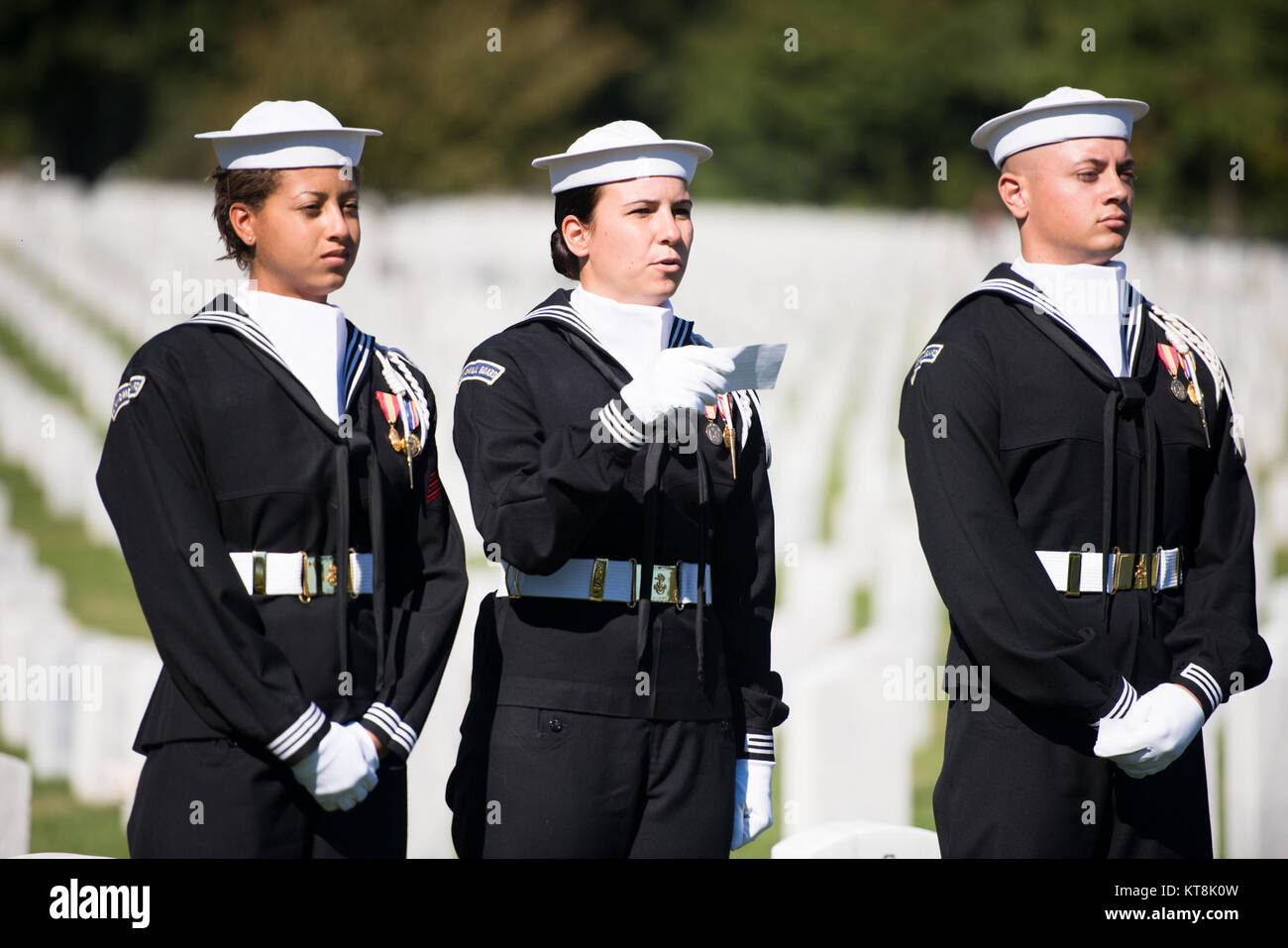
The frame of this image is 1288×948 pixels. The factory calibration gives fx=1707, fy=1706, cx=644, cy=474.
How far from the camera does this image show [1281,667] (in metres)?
6.56

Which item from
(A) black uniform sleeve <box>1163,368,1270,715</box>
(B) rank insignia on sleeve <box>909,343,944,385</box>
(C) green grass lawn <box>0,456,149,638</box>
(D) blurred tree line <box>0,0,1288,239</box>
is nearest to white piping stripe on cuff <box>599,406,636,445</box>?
(B) rank insignia on sleeve <box>909,343,944,385</box>

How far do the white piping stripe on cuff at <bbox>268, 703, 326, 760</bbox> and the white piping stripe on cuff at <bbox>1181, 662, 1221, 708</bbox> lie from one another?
6.56 ft

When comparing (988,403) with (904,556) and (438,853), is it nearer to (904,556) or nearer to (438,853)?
(438,853)

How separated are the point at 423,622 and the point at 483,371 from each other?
60 cm

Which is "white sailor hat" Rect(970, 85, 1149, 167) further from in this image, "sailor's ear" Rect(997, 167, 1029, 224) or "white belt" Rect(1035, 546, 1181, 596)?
"white belt" Rect(1035, 546, 1181, 596)

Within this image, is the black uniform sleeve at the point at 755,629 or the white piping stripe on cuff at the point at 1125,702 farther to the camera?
the black uniform sleeve at the point at 755,629

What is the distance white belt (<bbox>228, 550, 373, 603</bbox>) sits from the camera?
Result: 3.68 meters

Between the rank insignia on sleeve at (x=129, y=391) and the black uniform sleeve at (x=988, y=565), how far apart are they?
1.76 metres

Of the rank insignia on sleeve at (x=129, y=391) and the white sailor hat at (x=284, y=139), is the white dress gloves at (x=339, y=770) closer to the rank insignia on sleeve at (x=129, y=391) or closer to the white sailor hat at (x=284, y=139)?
the rank insignia on sleeve at (x=129, y=391)

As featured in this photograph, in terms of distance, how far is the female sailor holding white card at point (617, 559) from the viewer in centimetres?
373

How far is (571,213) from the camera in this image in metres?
4.15

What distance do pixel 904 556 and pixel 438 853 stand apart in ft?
13.9

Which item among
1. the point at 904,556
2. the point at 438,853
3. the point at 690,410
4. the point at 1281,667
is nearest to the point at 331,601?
the point at 690,410

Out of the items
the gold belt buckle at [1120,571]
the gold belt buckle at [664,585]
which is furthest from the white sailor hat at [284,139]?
the gold belt buckle at [1120,571]
